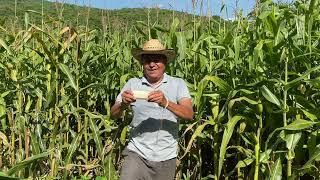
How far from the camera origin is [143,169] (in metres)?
3.40

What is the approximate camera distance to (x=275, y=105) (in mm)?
3592

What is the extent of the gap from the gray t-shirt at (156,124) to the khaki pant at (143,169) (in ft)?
0.12

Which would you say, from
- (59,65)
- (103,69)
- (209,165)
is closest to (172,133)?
(59,65)

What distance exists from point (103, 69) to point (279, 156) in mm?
2525

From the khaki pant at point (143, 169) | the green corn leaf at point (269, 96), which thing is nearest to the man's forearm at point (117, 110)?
the khaki pant at point (143, 169)

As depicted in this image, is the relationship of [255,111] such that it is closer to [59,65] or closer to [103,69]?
[59,65]

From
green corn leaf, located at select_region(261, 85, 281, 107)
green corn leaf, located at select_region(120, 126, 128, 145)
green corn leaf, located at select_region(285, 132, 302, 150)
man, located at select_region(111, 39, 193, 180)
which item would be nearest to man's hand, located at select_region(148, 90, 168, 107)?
man, located at select_region(111, 39, 193, 180)

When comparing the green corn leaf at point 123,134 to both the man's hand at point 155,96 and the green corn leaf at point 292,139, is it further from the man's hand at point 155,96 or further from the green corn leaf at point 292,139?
the green corn leaf at point 292,139

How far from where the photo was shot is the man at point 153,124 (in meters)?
3.37

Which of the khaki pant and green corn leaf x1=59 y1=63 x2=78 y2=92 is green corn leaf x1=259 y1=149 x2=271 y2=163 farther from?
green corn leaf x1=59 y1=63 x2=78 y2=92

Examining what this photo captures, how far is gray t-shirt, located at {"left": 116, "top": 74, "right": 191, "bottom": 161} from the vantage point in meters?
3.42

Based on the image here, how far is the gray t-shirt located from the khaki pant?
0.04 m

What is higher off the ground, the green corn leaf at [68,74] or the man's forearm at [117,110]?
the green corn leaf at [68,74]

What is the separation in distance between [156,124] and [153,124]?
22mm
